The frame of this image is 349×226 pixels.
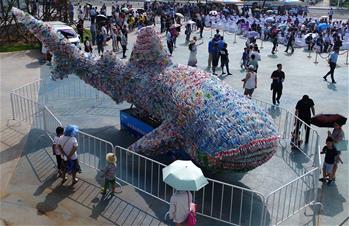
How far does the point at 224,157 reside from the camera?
10.2 m

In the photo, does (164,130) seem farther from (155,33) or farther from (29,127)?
(29,127)

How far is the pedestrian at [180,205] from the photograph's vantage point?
865 centimetres

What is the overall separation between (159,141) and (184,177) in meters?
3.35

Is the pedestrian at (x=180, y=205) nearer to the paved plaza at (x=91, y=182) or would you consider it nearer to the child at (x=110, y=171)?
the paved plaza at (x=91, y=182)

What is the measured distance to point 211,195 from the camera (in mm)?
10922

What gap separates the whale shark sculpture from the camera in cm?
1032

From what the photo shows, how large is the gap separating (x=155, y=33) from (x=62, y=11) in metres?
19.9

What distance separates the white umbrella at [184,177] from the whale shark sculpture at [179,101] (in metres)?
1.68

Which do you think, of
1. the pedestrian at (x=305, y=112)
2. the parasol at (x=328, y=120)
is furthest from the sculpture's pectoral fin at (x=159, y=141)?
the pedestrian at (x=305, y=112)

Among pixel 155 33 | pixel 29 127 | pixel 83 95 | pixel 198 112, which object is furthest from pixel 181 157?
pixel 83 95

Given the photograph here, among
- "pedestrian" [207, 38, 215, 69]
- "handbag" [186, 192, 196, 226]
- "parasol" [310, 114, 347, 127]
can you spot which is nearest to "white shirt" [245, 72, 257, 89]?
"parasol" [310, 114, 347, 127]

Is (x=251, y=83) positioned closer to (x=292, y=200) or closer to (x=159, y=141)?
(x=159, y=141)

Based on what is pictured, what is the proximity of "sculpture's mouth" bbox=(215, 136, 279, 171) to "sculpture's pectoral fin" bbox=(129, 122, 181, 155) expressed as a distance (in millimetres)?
1793

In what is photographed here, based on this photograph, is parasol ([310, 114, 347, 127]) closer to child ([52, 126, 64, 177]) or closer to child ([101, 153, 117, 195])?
child ([101, 153, 117, 195])
